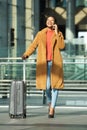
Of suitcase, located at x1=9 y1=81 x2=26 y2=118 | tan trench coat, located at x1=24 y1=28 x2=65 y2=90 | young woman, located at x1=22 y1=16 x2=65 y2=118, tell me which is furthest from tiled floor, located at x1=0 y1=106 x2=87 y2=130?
tan trench coat, located at x1=24 y1=28 x2=65 y2=90

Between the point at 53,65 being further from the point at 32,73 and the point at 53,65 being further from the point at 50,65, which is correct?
the point at 32,73

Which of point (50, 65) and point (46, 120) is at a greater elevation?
point (50, 65)

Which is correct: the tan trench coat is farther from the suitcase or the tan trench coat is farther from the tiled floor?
the tiled floor

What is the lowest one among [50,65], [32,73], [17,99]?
[17,99]

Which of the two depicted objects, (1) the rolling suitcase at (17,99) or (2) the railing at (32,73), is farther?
(2) the railing at (32,73)

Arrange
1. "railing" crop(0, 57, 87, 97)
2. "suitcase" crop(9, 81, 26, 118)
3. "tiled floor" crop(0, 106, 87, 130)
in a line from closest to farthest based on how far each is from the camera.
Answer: "tiled floor" crop(0, 106, 87, 130) < "suitcase" crop(9, 81, 26, 118) < "railing" crop(0, 57, 87, 97)

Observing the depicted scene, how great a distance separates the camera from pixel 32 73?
46.0ft

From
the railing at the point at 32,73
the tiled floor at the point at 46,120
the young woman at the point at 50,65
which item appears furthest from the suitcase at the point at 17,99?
the railing at the point at 32,73

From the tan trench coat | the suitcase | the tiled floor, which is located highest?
the tan trench coat

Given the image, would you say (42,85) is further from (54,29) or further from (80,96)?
(80,96)

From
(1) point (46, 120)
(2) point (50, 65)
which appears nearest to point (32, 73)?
(2) point (50, 65)

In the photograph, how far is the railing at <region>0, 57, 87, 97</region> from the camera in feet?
43.0

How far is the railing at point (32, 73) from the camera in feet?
43.0

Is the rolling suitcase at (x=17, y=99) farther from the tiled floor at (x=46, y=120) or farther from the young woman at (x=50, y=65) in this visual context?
the young woman at (x=50, y=65)
